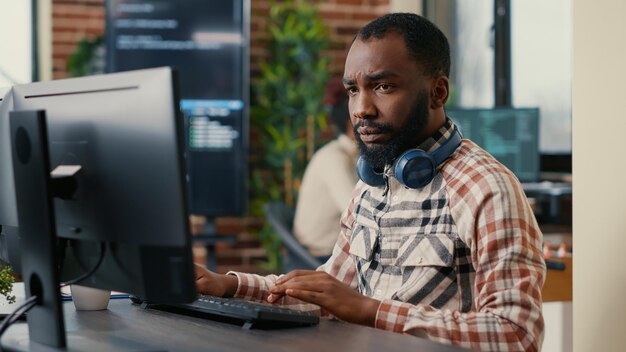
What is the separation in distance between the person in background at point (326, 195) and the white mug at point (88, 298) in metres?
2.59

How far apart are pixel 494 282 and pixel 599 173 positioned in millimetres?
747

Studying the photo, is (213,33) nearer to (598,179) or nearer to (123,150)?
(598,179)

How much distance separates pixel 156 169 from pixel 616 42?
1.32 metres

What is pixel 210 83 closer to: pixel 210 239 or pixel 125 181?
pixel 210 239

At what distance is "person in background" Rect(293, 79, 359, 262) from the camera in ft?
15.4

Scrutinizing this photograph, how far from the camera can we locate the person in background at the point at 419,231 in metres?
1.81

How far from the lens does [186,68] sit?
5.56 metres

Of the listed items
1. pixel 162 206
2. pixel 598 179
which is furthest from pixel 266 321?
pixel 598 179

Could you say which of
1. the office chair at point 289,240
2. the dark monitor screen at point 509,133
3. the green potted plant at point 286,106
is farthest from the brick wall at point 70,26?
the dark monitor screen at point 509,133

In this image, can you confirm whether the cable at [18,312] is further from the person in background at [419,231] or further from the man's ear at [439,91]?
the man's ear at [439,91]

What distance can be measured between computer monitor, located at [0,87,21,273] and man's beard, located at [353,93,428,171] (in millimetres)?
717

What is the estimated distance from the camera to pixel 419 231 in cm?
205

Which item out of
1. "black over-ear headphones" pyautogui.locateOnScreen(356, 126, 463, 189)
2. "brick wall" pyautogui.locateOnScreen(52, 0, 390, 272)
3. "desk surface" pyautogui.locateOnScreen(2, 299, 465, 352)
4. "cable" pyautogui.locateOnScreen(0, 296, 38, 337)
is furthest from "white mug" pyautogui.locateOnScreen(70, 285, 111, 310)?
"brick wall" pyautogui.locateOnScreen(52, 0, 390, 272)

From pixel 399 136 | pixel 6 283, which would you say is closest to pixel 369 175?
pixel 399 136
